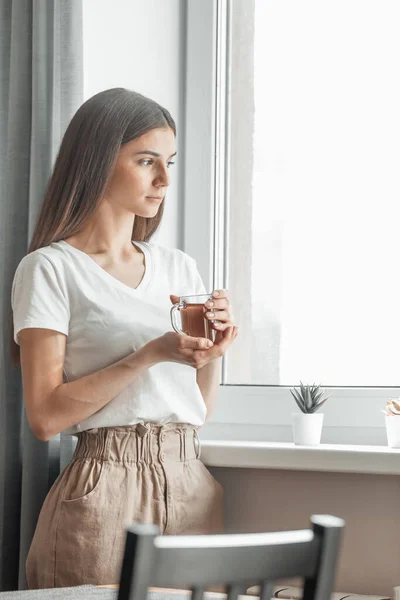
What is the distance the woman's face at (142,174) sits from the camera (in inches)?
67.0

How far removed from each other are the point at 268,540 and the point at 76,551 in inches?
39.7

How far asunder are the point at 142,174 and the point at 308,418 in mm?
664

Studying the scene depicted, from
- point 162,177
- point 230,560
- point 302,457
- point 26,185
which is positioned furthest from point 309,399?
point 230,560

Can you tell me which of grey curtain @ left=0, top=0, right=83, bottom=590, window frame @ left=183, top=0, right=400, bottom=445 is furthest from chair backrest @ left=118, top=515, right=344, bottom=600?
window frame @ left=183, top=0, right=400, bottom=445

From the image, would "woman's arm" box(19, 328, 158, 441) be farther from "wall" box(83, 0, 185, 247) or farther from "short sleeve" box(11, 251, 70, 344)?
"wall" box(83, 0, 185, 247)

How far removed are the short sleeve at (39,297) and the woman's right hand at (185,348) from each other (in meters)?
0.20

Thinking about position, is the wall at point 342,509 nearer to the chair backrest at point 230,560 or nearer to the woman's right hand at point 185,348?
the woman's right hand at point 185,348

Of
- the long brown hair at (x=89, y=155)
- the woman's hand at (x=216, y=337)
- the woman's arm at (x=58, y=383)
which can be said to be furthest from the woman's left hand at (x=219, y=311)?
the long brown hair at (x=89, y=155)

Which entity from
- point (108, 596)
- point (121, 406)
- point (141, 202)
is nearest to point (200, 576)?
point (108, 596)

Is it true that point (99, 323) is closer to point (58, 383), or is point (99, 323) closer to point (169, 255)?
point (58, 383)

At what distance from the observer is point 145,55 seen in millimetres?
2215

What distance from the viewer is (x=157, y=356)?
1506mm

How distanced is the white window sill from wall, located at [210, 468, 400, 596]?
0.07m

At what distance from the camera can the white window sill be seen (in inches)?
66.4
